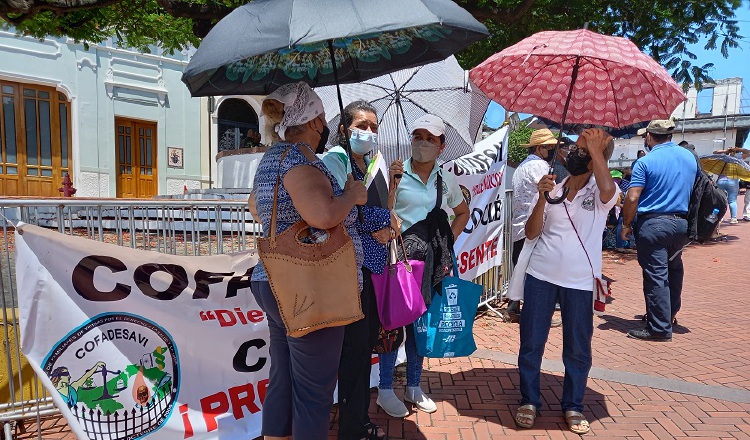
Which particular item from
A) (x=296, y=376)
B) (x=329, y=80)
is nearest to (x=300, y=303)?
(x=296, y=376)

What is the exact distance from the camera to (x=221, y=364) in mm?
3064

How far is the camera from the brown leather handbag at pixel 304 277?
6.89ft

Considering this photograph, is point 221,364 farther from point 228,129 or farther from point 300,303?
point 228,129

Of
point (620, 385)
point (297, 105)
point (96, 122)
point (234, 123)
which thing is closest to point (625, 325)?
point (620, 385)

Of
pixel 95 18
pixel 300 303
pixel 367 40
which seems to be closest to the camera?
pixel 300 303

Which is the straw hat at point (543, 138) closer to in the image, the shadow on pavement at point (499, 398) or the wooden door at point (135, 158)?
the shadow on pavement at point (499, 398)

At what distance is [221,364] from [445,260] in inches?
61.4

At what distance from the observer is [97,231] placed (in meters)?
3.24

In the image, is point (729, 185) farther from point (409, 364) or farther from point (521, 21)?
point (409, 364)

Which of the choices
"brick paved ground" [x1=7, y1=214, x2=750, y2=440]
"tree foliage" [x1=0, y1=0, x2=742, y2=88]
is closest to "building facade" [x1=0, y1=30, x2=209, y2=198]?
"tree foliage" [x1=0, y1=0, x2=742, y2=88]

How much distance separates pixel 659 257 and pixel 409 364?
290 cm

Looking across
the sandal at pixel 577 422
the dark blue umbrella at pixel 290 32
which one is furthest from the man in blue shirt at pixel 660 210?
the dark blue umbrella at pixel 290 32

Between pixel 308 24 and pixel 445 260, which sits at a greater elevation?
pixel 308 24

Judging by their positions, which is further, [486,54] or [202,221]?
[486,54]
